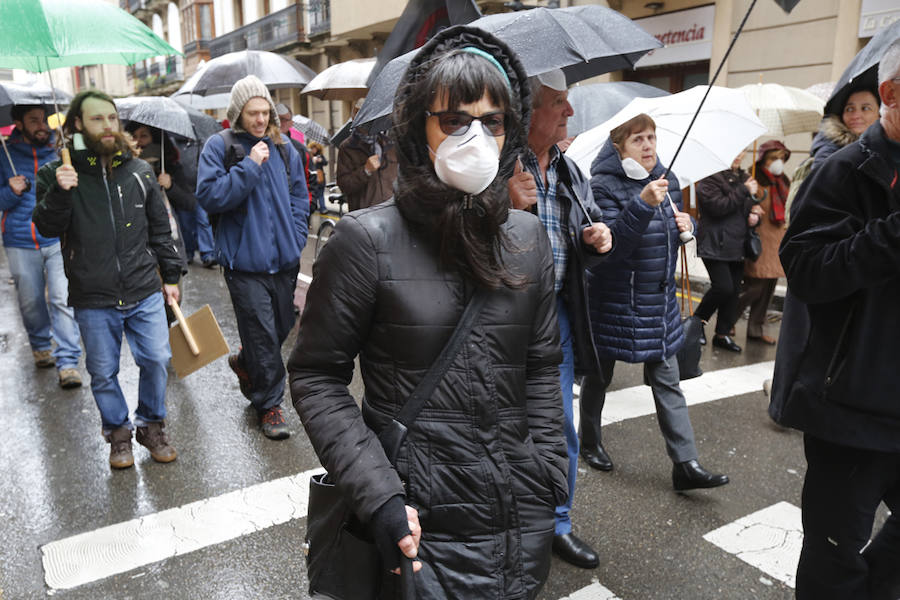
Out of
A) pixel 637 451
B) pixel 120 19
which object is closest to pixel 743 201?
pixel 637 451

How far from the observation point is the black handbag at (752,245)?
6.41 meters

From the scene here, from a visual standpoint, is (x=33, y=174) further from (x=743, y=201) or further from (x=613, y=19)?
(x=743, y=201)

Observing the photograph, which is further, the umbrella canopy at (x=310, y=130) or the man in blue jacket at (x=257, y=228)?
the umbrella canopy at (x=310, y=130)

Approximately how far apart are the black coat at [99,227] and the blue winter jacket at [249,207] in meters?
0.40

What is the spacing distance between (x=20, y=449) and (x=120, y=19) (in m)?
2.58

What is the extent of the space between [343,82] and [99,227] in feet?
12.6

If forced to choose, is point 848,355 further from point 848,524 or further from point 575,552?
point 575,552

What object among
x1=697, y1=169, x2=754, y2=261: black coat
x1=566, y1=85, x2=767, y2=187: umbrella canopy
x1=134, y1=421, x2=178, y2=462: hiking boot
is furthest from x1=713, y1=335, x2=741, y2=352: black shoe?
x1=134, y1=421, x2=178, y2=462: hiking boot

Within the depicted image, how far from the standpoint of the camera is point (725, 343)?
258 inches

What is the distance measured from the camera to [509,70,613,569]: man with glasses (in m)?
2.89

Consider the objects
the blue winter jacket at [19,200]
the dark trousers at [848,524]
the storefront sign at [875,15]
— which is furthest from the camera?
the storefront sign at [875,15]

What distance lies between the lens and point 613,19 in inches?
124

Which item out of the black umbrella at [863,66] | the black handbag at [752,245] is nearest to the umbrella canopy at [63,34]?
the black umbrella at [863,66]

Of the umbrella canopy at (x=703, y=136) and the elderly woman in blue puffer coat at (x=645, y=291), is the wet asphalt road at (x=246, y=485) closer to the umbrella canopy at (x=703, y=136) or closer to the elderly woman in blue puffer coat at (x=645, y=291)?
the elderly woman in blue puffer coat at (x=645, y=291)
